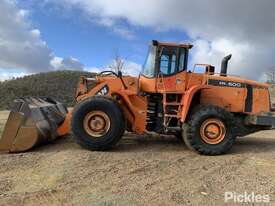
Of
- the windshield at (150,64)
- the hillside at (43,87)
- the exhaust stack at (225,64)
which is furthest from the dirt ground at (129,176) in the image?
the hillside at (43,87)

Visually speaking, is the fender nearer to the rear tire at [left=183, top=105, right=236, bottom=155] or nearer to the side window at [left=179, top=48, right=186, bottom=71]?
the rear tire at [left=183, top=105, right=236, bottom=155]

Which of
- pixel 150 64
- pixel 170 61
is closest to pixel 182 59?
pixel 170 61

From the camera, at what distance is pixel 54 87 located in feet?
134

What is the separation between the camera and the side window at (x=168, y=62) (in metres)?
10.2

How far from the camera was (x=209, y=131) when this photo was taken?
9664 millimetres

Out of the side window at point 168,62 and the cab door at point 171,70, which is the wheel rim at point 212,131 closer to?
the cab door at point 171,70

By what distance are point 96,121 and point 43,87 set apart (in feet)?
106

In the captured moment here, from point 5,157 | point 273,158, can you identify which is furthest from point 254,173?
point 5,157

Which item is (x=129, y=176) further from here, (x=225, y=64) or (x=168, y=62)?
(x=225, y=64)

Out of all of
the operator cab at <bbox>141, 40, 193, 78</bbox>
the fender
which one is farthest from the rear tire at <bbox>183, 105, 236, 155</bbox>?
the operator cab at <bbox>141, 40, 193, 78</bbox>

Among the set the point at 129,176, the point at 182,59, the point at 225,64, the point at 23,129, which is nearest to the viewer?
the point at 129,176

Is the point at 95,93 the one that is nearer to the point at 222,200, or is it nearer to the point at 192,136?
the point at 192,136

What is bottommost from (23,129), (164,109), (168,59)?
(23,129)

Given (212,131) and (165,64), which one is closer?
(212,131)
